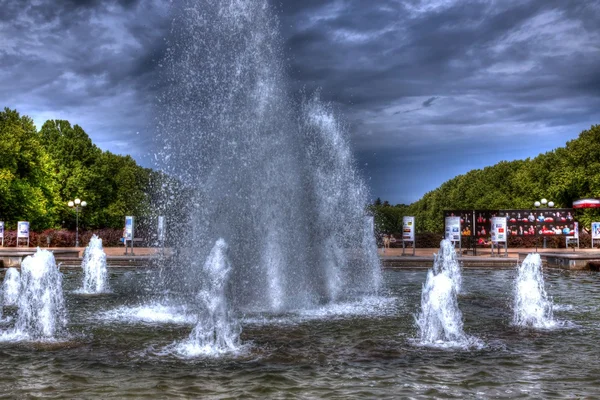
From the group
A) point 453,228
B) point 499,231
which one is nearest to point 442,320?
point 453,228

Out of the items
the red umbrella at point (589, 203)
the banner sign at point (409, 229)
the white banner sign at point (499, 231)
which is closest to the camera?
the white banner sign at point (499, 231)

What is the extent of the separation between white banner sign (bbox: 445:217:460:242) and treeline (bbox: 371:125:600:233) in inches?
1015

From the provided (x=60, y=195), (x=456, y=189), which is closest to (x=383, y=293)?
(x=60, y=195)

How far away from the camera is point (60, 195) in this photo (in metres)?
54.2

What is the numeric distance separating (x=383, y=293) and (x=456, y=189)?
264ft

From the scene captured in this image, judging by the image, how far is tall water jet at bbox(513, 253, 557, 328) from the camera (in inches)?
463

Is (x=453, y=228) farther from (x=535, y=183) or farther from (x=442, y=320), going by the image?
(x=535, y=183)

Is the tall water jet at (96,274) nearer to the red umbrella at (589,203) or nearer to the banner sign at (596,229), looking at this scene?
the banner sign at (596,229)

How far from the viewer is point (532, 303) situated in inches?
480

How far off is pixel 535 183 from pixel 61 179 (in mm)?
48150

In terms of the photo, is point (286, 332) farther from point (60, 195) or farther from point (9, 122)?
point (60, 195)

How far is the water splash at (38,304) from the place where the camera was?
10.5 metres

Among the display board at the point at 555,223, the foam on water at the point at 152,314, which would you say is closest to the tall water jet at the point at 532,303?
the foam on water at the point at 152,314

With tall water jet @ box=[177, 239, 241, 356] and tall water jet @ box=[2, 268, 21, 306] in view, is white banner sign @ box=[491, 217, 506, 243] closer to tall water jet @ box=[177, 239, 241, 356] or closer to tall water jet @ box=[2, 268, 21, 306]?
tall water jet @ box=[2, 268, 21, 306]
